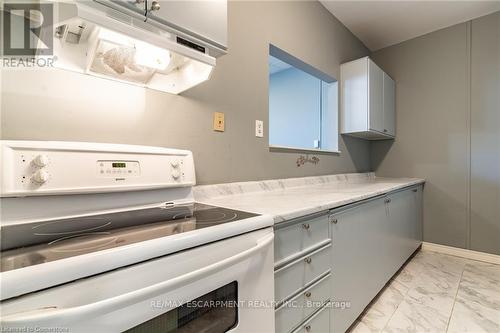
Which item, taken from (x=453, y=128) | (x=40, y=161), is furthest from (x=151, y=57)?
(x=453, y=128)

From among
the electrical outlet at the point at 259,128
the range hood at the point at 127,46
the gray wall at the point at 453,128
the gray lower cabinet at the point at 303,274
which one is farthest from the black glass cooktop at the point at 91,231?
the gray wall at the point at 453,128

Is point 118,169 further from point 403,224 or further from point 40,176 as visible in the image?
point 403,224

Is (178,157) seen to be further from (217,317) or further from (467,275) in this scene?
(467,275)

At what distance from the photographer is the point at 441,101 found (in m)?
2.77

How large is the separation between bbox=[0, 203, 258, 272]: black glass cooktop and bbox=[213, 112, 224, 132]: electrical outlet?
606 millimetres

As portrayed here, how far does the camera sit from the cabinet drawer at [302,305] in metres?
0.94

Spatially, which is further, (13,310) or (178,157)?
(178,157)

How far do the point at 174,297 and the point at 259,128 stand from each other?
1.25 meters

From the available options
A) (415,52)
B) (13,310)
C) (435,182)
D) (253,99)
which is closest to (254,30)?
(253,99)

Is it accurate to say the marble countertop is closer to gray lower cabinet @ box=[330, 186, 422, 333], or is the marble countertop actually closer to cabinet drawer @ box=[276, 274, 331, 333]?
gray lower cabinet @ box=[330, 186, 422, 333]

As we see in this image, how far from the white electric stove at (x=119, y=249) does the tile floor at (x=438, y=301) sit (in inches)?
48.1

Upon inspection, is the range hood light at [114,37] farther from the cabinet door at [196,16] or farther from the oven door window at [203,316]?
the oven door window at [203,316]

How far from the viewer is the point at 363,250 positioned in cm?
147

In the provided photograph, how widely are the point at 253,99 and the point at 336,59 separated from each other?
4.68ft
